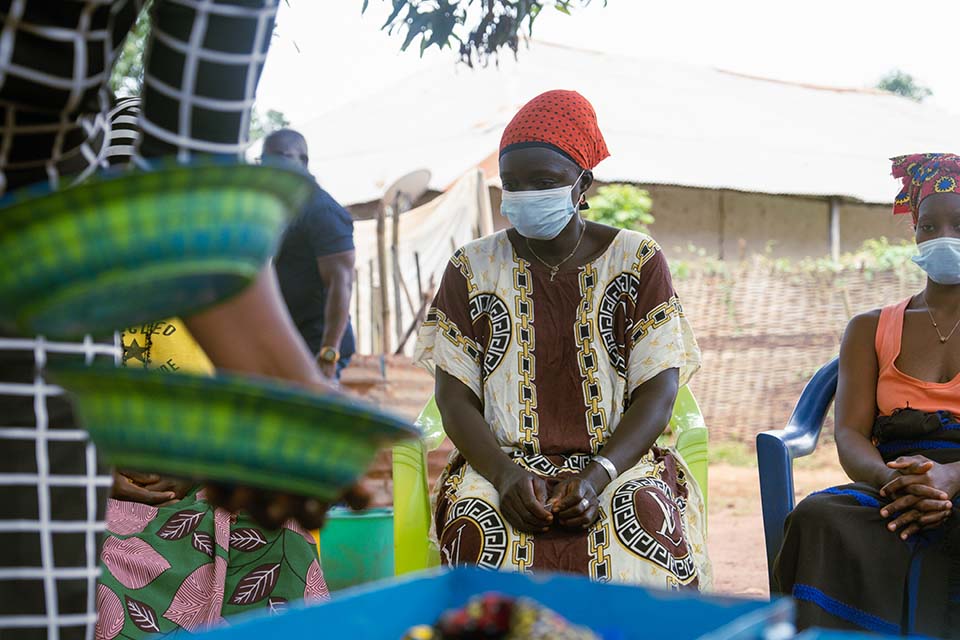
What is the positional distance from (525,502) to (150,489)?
1142 mm

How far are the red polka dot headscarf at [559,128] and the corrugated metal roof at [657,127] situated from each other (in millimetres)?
11491

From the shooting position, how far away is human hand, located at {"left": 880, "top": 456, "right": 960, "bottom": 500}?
9.78 ft

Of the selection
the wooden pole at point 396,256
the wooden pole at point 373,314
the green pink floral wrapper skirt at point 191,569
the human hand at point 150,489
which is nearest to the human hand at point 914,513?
the green pink floral wrapper skirt at point 191,569

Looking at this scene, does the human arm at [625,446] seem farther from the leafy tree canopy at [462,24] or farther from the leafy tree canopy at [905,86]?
the leafy tree canopy at [905,86]

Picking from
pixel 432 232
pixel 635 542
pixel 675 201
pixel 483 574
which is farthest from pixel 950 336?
pixel 675 201

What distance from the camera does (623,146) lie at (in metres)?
16.9

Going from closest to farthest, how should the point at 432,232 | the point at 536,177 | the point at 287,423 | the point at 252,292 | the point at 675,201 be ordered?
the point at 287,423, the point at 252,292, the point at 536,177, the point at 432,232, the point at 675,201

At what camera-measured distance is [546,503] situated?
2965 millimetres

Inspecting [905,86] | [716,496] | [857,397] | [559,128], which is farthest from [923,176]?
[905,86]

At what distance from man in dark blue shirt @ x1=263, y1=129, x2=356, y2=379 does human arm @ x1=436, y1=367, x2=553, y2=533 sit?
1607 mm

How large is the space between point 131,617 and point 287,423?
2.42 meters

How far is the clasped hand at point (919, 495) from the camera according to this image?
296 centimetres

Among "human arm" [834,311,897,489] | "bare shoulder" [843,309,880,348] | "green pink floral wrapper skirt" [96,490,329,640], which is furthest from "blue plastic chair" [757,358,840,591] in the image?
"green pink floral wrapper skirt" [96,490,329,640]

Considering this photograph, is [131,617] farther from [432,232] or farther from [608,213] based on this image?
[608,213]
